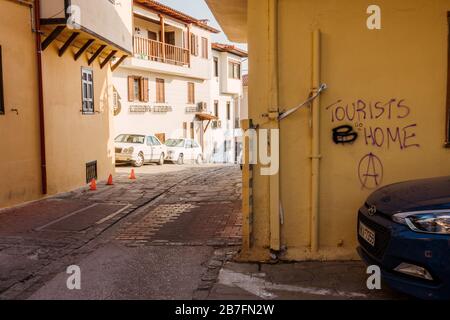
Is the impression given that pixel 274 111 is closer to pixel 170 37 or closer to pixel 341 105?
pixel 341 105

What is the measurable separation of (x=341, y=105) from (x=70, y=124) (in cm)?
914

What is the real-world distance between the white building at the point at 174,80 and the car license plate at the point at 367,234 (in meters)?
18.2

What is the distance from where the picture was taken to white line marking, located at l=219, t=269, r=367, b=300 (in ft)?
16.9

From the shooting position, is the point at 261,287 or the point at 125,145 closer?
the point at 261,287

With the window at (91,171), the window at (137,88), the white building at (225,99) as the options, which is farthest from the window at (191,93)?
the window at (91,171)

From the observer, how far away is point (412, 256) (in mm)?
4301

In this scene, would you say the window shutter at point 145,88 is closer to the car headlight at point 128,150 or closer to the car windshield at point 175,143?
the car windshield at point 175,143

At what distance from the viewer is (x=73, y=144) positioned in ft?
44.5

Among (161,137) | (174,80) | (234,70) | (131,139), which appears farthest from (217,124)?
(131,139)

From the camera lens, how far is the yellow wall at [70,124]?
476 inches

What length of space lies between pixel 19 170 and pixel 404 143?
8112mm

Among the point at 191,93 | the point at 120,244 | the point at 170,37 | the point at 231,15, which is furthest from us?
the point at 191,93
